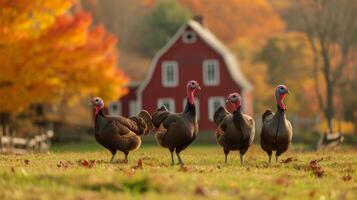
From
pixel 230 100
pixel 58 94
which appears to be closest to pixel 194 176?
pixel 230 100

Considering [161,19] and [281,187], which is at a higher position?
[161,19]

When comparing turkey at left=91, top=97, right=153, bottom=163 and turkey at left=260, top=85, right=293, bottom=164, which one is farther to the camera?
turkey at left=260, top=85, right=293, bottom=164

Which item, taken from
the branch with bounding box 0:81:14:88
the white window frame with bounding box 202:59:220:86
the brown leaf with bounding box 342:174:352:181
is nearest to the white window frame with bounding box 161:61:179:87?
the white window frame with bounding box 202:59:220:86

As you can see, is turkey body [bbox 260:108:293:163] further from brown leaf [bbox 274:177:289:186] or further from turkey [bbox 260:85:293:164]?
brown leaf [bbox 274:177:289:186]

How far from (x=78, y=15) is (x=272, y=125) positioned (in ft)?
99.0

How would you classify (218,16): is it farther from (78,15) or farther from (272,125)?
(272,125)

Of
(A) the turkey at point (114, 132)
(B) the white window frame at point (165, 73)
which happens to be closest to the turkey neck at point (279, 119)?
(A) the turkey at point (114, 132)

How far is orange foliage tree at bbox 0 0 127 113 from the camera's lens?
44.3m

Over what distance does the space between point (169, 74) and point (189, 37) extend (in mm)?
3077

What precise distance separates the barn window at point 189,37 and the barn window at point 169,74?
1.78 metres

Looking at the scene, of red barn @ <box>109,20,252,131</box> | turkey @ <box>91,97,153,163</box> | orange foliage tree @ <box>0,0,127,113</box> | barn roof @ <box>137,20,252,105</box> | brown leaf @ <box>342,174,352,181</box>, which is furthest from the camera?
red barn @ <box>109,20,252,131</box>

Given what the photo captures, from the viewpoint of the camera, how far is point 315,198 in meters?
13.5

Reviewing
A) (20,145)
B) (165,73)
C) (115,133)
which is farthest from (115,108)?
(115,133)

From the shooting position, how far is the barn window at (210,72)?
6519 cm
